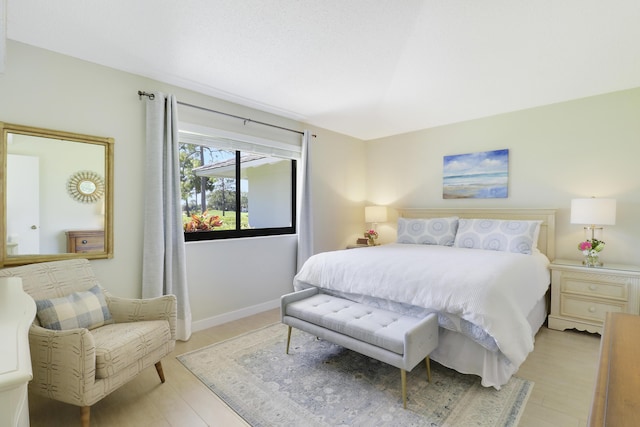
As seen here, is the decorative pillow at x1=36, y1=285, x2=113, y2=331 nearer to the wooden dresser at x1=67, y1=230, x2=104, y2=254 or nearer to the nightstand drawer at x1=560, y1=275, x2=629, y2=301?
the wooden dresser at x1=67, y1=230, x2=104, y2=254

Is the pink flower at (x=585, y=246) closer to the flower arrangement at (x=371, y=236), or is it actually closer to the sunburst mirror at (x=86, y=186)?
the flower arrangement at (x=371, y=236)

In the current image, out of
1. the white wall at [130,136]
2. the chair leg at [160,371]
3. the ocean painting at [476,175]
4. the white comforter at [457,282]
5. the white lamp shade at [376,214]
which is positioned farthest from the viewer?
the white lamp shade at [376,214]

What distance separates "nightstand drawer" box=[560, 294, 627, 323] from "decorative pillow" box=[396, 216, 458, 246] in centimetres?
122

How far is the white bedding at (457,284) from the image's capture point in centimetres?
194

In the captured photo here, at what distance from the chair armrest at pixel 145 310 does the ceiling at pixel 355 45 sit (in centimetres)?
194

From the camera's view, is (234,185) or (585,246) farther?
(234,185)

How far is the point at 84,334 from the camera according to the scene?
158cm

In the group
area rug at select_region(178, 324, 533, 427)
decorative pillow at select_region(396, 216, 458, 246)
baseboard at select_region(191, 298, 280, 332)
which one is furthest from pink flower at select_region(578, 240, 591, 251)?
baseboard at select_region(191, 298, 280, 332)

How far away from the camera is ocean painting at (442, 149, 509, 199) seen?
3.78 metres

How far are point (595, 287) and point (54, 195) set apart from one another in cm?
470

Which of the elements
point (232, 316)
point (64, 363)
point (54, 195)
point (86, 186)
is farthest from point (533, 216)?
point (54, 195)

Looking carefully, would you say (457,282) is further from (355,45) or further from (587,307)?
(355,45)

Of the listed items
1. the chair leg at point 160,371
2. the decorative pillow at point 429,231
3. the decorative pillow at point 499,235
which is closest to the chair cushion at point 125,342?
the chair leg at point 160,371

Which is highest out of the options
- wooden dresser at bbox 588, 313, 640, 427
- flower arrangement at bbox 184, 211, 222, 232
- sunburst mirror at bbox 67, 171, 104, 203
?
sunburst mirror at bbox 67, 171, 104, 203
